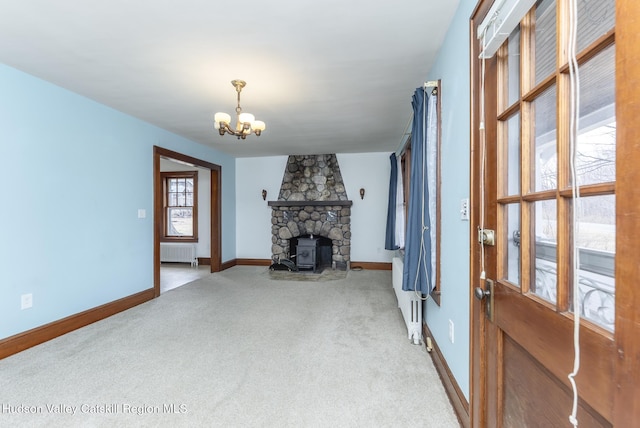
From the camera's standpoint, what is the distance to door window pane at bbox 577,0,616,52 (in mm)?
631

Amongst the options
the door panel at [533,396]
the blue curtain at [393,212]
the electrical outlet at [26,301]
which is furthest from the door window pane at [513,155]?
the electrical outlet at [26,301]

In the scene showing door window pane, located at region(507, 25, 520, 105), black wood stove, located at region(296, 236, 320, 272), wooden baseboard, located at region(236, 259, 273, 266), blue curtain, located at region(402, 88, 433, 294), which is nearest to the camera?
door window pane, located at region(507, 25, 520, 105)

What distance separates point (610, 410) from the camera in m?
0.58

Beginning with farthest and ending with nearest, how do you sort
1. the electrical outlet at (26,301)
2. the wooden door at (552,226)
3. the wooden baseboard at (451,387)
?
the electrical outlet at (26,301)
the wooden baseboard at (451,387)
the wooden door at (552,226)

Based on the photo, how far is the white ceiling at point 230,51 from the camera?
1.68 metres

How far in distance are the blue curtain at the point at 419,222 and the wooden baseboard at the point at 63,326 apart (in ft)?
10.5

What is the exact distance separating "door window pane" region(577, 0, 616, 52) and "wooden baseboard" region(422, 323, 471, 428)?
161 centimetres

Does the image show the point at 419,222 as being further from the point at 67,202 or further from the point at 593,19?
the point at 67,202

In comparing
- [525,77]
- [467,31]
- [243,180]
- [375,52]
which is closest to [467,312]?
[525,77]

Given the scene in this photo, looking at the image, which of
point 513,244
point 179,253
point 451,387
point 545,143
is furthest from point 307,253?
point 545,143

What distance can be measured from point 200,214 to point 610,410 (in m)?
6.66

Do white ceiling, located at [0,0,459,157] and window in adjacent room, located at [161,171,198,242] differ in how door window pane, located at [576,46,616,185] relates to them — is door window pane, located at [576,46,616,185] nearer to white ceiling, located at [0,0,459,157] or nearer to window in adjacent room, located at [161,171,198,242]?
white ceiling, located at [0,0,459,157]

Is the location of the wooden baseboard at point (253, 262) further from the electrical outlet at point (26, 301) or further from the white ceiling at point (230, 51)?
the electrical outlet at point (26, 301)

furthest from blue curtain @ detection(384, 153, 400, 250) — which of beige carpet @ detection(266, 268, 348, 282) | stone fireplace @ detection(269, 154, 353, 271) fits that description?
stone fireplace @ detection(269, 154, 353, 271)
